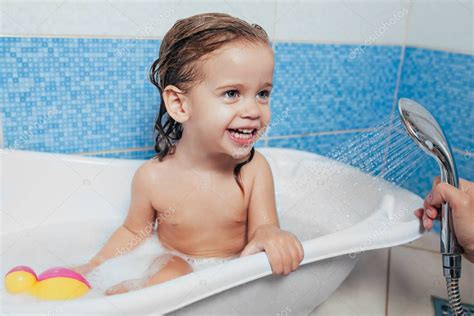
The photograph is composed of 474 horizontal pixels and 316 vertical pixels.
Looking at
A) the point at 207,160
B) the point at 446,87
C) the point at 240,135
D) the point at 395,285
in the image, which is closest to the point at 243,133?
the point at 240,135

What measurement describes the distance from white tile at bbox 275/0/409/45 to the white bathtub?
1.19ft

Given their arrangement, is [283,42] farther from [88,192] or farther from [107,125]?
[88,192]

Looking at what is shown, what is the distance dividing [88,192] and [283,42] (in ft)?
2.24

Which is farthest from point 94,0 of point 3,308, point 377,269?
point 377,269

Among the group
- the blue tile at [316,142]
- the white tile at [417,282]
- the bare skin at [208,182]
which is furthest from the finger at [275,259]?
the blue tile at [316,142]

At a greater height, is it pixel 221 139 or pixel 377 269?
pixel 221 139

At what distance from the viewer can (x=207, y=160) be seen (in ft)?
3.63

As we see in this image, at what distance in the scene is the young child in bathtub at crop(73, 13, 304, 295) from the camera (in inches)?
38.4

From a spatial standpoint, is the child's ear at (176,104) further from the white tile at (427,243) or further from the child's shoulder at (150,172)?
the white tile at (427,243)

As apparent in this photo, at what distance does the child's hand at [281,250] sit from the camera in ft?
2.79

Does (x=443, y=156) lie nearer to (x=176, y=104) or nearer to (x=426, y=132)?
(x=426, y=132)

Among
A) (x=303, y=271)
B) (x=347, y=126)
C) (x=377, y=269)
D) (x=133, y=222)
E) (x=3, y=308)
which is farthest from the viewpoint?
(x=347, y=126)

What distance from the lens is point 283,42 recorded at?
1463 millimetres

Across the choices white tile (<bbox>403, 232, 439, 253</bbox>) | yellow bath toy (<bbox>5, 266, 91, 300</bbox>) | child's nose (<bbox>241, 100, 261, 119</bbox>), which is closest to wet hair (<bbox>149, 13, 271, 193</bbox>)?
child's nose (<bbox>241, 100, 261, 119</bbox>)
